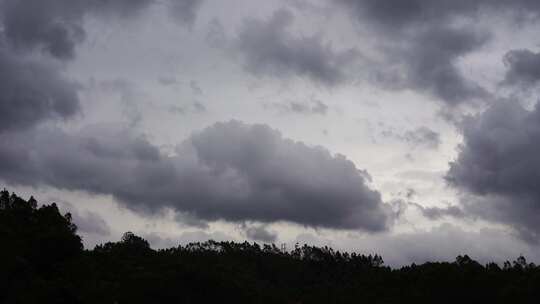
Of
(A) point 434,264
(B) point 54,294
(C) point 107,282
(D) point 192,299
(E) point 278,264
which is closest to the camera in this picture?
(B) point 54,294

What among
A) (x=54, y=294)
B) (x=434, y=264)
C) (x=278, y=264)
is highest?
(x=278, y=264)

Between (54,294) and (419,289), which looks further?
(419,289)

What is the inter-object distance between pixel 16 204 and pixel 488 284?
285 feet

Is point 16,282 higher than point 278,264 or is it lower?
lower

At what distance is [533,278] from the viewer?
87688 mm

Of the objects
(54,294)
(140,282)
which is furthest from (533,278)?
(54,294)

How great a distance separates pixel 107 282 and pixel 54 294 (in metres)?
10.0

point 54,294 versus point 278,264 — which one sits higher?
point 278,264

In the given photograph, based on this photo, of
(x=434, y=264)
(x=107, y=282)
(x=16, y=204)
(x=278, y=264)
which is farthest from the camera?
(x=278, y=264)

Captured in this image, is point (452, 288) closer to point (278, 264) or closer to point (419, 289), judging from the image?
point (419, 289)

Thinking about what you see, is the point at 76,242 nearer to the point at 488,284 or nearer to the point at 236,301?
the point at 236,301

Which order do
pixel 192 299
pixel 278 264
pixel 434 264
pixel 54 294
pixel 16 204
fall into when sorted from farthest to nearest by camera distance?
pixel 278 264 → pixel 16 204 → pixel 434 264 → pixel 192 299 → pixel 54 294

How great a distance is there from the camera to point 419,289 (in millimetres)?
92125

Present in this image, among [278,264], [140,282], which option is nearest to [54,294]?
[140,282]
